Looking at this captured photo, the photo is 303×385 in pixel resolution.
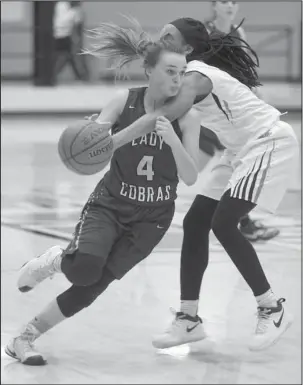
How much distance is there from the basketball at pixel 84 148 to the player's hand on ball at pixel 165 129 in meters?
0.13

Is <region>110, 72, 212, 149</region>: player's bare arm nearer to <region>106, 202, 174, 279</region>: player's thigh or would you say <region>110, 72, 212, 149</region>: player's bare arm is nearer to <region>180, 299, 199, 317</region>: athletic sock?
<region>106, 202, 174, 279</region>: player's thigh

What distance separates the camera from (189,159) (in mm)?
2674

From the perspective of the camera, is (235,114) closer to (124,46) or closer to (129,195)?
(129,195)

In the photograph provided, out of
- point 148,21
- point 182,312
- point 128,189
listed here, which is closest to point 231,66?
point 128,189

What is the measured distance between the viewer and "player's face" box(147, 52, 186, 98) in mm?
2057

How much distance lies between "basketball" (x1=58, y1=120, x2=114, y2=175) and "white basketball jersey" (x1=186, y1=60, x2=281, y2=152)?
2.42 ft

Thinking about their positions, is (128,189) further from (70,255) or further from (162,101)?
(162,101)

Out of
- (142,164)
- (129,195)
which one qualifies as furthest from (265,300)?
(142,164)

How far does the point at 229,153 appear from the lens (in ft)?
15.1

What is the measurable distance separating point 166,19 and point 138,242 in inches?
886

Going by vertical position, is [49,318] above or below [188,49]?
below

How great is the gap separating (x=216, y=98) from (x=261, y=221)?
7987 millimetres

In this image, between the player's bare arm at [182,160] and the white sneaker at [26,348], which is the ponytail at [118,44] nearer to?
the player's bare arm at [182,160]

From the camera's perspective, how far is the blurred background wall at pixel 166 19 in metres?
25.5
